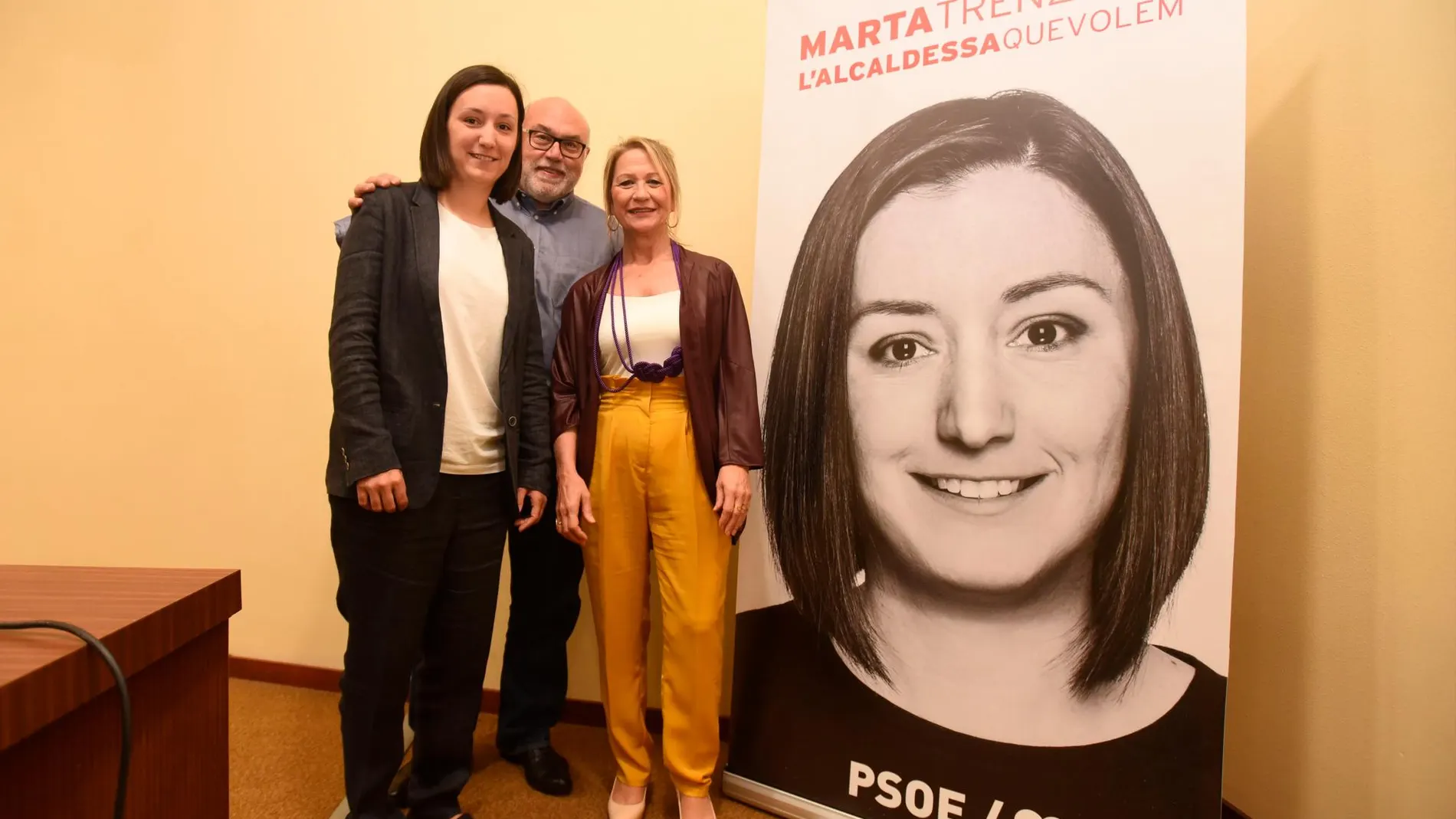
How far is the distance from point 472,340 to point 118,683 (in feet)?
3.07

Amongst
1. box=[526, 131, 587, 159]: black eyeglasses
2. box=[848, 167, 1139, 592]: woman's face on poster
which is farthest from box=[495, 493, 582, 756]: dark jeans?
box=[526, 131, 587, 159]: black eyeglasses

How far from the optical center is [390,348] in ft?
4.40

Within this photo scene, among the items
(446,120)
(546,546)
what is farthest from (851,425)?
(446,120)

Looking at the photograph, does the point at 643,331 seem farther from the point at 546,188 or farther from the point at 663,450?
the point at 546,188

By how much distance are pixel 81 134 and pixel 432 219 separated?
1951 mm

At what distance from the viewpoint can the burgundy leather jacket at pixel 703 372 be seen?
1504 mm

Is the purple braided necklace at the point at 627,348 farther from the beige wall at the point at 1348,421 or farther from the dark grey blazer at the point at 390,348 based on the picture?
the beige wall at the point at 1348,421

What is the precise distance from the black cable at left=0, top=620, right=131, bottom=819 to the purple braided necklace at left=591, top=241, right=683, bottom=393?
3.39 feet

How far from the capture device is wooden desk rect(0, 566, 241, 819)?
0.52 metres

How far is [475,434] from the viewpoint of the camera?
4.67 feet

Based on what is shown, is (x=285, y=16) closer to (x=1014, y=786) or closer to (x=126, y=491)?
(x=126, y=491)

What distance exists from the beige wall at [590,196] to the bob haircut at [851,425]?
399 millimetres

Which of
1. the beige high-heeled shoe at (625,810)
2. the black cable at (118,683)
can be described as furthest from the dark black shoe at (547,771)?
the black cable at (118,683)

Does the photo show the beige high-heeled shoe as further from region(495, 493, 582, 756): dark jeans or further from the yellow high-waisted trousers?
region(495, 493, 582, 756): dark jeans
